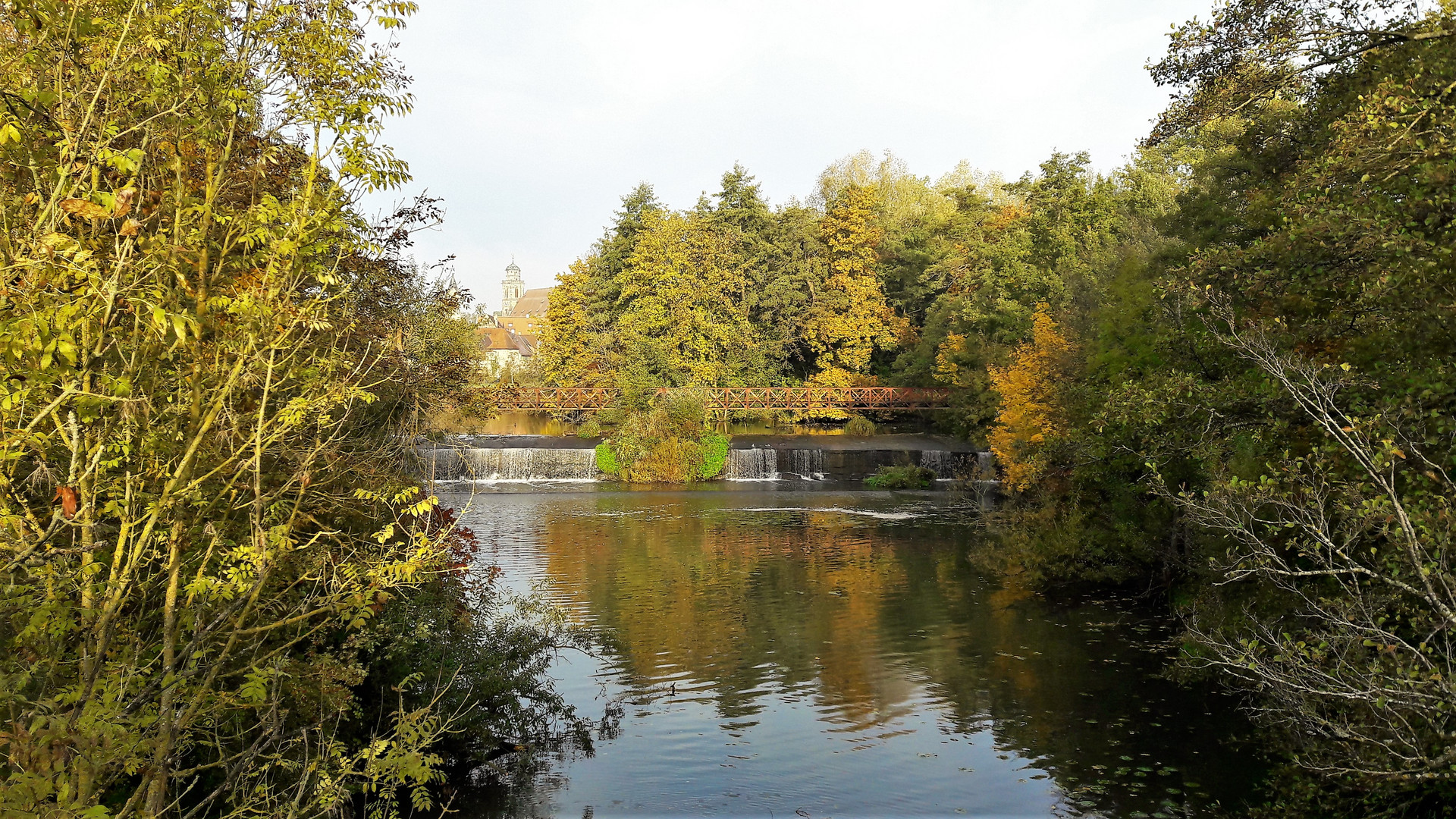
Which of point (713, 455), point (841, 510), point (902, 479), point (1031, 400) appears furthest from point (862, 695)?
point (713, 455)

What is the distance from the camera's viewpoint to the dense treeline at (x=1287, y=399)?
263 inches

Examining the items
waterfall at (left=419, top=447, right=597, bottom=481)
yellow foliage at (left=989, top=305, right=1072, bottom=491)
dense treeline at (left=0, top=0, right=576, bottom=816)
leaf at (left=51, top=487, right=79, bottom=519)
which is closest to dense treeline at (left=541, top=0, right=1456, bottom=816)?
A: yellow foliage at (left=989, top=305, right=1072, bottom=491)

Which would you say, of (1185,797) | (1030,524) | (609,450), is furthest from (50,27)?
(609,450)

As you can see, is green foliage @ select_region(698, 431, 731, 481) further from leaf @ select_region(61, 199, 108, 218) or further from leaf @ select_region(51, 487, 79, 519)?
leaf @ select_region(61, 199, 108, 218)

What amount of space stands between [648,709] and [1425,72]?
414 inches

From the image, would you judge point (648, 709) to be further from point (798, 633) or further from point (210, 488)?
point (210, 488)

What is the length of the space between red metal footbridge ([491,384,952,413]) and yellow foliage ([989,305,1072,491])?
57.2 ft

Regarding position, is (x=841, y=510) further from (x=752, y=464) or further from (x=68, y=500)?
(x=68, y=500)

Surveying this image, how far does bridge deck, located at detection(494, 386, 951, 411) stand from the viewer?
44844 millimetres

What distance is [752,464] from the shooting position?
39562mm

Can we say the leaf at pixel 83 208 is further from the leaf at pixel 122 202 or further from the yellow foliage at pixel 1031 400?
the yellow foliage at pixel 1031 400

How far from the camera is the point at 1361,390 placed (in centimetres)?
804

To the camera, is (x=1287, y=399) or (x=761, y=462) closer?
(x=1287, y=399)

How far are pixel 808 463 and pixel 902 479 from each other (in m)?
4.33
